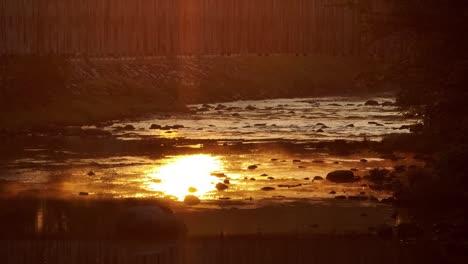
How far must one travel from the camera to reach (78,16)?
68000 mm

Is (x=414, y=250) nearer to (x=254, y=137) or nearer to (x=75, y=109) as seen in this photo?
(x=254, y=137)

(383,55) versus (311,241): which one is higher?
(383,55)

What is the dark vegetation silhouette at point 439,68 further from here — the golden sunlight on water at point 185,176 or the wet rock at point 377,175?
the golden sunlight on water at point 185,176

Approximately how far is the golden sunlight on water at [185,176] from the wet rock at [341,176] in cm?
274

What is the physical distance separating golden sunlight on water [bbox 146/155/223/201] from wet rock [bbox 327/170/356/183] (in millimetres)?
2739

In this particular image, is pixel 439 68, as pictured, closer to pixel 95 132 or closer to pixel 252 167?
pixel 252 167

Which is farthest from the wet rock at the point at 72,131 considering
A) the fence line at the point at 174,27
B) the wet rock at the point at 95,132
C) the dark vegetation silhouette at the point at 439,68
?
the dark vegetation silhouette at the point at 439,68

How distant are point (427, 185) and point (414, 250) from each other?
4.67 meters

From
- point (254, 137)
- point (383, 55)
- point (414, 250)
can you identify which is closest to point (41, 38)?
point (254, 137)

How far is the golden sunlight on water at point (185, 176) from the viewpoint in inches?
1071

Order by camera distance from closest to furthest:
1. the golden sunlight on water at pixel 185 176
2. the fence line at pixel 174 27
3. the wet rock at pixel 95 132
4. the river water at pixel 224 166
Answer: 1. the river water at pixel 224 166
2. the golden sunlight on water at pixel 185 176
3. the wet rock at pixel 95 132
4. the fence line at pixel 174 27

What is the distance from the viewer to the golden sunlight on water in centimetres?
2720

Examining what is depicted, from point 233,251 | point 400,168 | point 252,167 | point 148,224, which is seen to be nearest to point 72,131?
point 252,167

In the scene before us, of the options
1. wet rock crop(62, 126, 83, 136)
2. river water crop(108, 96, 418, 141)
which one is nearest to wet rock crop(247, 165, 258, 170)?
river water crop(108, 96, 418, 141)
